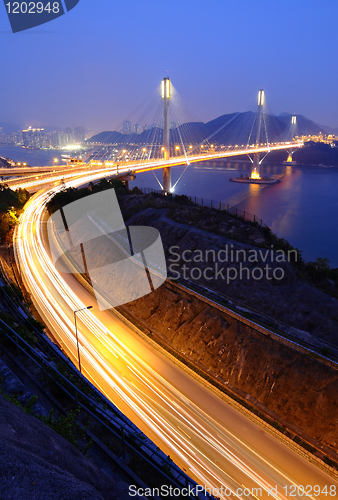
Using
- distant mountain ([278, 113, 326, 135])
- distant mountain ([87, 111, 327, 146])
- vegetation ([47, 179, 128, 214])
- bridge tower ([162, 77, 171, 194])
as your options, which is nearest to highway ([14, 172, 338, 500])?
vegetation ([47, 179, 128, 214])

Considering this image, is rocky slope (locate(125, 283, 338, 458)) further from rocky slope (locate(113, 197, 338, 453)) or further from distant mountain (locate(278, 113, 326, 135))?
distant mountain (locate(278, 113, 326, 135))

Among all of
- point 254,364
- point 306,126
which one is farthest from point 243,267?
point 306,126

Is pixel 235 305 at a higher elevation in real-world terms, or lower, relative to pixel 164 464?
lower

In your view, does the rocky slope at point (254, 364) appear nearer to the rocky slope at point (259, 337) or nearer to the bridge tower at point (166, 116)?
the rocky slope at point (259, 337)

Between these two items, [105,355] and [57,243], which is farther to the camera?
[57,243]

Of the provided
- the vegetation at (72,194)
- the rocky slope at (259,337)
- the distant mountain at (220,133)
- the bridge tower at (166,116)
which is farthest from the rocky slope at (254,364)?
the distant mountain at (220,133)

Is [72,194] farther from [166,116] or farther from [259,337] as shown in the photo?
[259,337]

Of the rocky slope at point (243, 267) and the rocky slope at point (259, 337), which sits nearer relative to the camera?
the rocky slope at point (259, 337)

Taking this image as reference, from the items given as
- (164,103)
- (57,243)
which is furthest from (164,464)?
(164,103)

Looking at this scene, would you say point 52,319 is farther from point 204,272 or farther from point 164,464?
point 164,464
